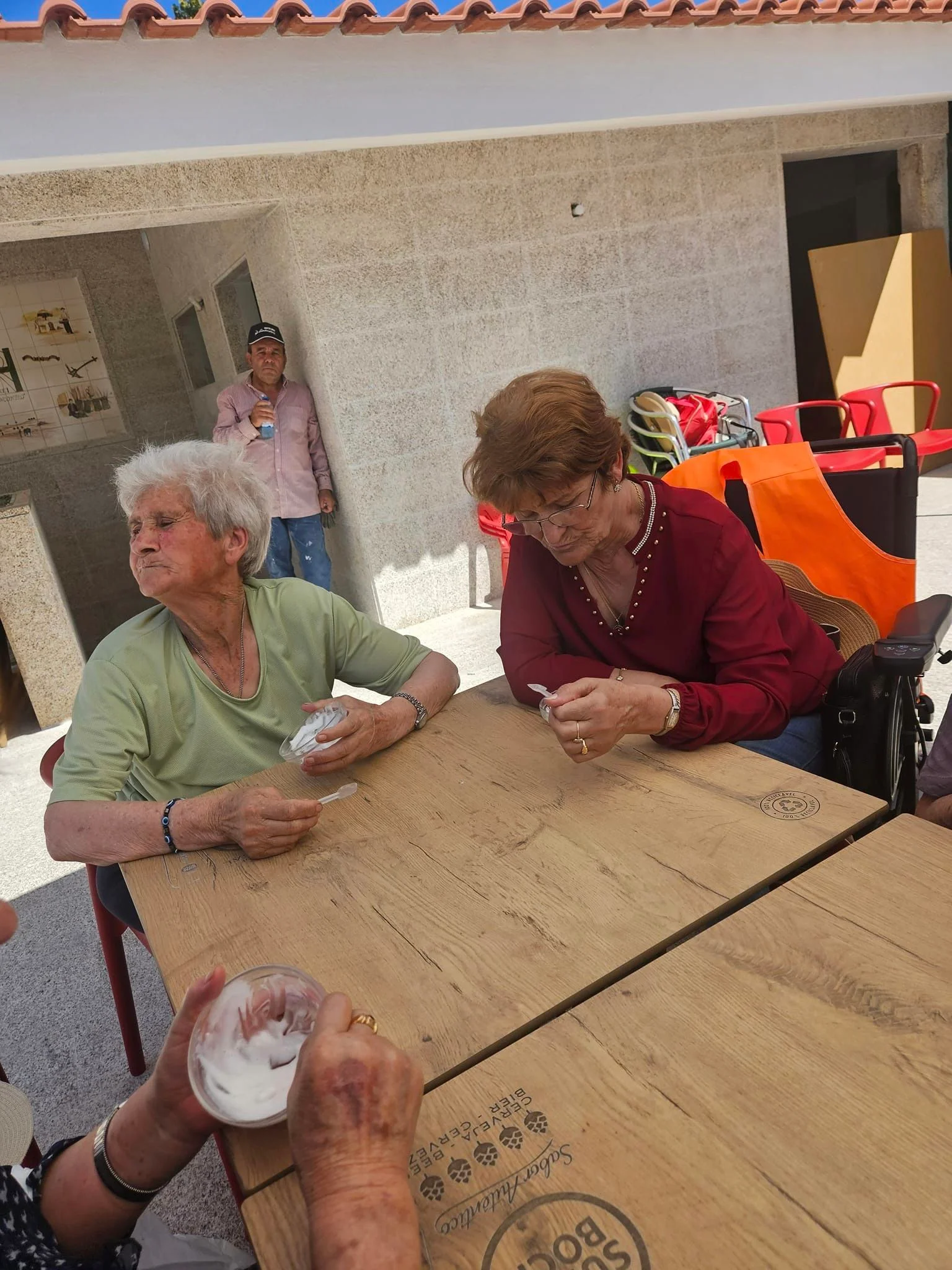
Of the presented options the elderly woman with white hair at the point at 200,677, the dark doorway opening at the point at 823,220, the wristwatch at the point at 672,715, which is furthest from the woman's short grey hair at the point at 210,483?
the dark doorway opening at the point at 823,220

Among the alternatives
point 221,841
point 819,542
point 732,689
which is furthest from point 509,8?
point 221,841

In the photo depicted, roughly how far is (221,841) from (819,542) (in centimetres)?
166

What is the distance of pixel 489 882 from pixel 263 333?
14.1ft

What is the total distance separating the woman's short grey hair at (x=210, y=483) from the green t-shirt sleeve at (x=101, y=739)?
39cm

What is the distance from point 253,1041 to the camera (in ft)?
2.97

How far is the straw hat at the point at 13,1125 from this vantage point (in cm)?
131

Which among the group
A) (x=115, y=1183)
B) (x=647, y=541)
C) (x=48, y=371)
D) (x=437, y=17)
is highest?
(x=437, y=17)

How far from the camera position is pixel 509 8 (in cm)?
415

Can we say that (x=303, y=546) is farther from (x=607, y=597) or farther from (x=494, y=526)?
(x=607, y=597)

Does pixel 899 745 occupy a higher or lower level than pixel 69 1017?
higher

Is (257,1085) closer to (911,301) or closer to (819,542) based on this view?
(819,542)

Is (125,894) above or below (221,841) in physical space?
below

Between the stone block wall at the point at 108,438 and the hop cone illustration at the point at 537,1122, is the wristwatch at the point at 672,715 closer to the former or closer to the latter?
the hop cone illustration at the point at 537,1122

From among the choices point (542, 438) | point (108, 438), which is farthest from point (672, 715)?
point (108, 438)
